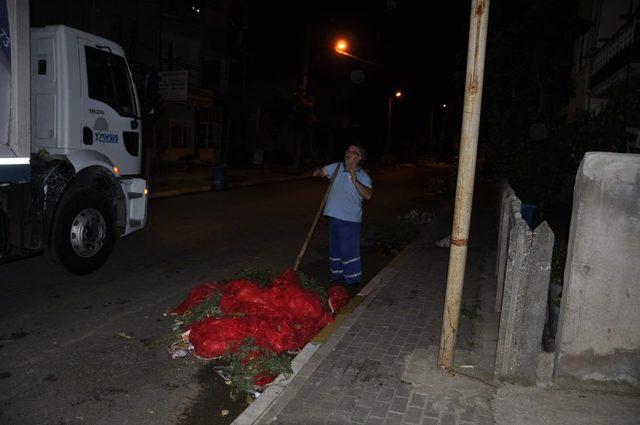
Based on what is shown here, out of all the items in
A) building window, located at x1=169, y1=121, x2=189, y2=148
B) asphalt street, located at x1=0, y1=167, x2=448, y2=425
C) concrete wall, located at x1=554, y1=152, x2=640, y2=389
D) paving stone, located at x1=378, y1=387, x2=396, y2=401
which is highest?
building window, located at x1=169, y1=121, x2=189, y2=148

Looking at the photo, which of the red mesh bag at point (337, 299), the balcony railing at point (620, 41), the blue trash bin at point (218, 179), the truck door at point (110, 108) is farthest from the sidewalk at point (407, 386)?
the blue trash bin at point (218, 179)

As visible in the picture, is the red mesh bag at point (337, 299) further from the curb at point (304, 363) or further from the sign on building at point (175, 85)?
the sign on building at point (175, 85)

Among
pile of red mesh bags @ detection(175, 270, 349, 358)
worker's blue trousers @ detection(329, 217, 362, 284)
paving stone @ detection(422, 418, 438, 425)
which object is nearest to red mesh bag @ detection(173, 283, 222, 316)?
pile of red mesh bags @ detection(175, 270, 349, 358)

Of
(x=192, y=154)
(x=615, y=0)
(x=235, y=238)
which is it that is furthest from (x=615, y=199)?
(x=192, y=154)

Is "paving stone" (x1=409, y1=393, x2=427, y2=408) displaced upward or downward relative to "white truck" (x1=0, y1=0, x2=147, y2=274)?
downward

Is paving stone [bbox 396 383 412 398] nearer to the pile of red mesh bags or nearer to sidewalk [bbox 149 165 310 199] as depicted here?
the pile of red mesh bags

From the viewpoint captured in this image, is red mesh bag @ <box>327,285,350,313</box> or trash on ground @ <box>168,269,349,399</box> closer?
trash on ground @ <box>168,269,349,399</box>

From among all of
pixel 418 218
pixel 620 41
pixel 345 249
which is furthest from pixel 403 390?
pixel 620 41

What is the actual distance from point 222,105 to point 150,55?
7.37 metres

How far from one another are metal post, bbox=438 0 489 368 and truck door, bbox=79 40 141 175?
16.8 ft

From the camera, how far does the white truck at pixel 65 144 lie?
5617 millimetres

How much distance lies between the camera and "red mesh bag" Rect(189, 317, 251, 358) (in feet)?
14.3

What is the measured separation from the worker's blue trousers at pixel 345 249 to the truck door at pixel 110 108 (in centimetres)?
326

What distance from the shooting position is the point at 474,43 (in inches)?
142
